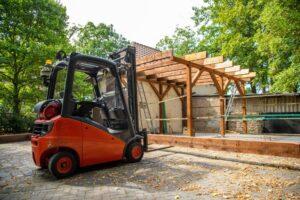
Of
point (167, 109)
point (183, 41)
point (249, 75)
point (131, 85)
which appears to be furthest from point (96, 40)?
point (131, 85)

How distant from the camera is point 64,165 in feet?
16.8

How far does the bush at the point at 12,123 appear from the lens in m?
13.0

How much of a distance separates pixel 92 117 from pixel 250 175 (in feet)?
12.2

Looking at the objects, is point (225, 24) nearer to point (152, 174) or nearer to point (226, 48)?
point (226, 48)

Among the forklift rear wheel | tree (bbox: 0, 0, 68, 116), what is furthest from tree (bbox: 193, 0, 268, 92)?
the forklift rear wheel

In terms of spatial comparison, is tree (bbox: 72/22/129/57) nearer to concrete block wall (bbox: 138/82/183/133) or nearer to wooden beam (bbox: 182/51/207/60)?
concrete block wall (bbox: 138/82/183/133)

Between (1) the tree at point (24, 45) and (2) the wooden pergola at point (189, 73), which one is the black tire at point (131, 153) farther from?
(1) the tree at point (24, 45)

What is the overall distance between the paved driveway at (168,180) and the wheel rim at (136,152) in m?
0.22

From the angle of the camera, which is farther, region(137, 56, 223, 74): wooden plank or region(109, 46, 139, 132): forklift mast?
region(137, 56, 223, 74): wooden plank

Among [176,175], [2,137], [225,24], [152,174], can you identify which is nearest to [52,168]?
[152,174]

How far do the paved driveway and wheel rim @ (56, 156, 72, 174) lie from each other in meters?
0.21

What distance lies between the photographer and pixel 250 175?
16.4ft

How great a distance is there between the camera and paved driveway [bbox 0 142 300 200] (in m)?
3.99

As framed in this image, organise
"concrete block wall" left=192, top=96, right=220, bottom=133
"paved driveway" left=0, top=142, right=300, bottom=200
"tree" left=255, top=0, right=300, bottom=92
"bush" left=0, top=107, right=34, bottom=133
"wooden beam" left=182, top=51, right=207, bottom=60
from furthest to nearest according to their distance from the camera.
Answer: "concrete block wall" left=192, top=96, right=220, bottom=133 < "bush" left=0, top=107, right=34, bottom=133 < "tree" left=255, top=0, right=300, bottom=92 < "wooden beam" left=182, top=51, right=207, bottom=60 < "paved driveway" left=0, top=142, right=300, bottom=200
